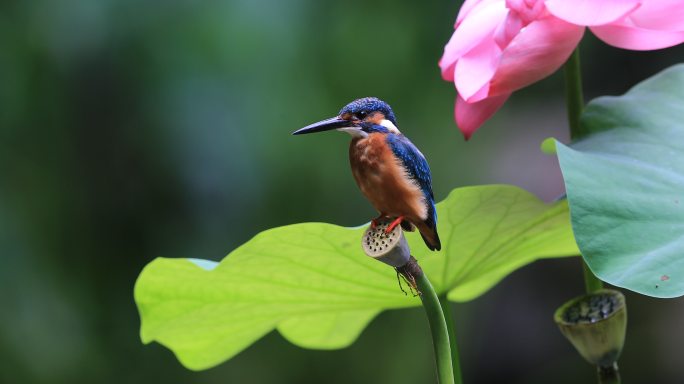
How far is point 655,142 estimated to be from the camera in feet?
1.37

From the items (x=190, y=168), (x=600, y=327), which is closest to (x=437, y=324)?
(x=600, y=327)

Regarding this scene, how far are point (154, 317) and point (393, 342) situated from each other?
3.54 feet

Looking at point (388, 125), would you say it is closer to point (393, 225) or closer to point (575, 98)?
point (393, 225)

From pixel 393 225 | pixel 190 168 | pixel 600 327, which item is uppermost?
pixel 393 225

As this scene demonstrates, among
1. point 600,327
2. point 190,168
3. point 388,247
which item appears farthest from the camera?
point 190,168

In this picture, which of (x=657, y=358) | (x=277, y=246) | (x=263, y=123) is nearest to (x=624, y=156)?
(x=277, y=246)

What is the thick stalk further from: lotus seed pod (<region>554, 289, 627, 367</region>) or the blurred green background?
the blurred green background

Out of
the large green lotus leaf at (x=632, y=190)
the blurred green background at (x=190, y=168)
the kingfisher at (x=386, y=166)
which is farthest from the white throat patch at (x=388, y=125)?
the blurred green background at (x=190, y=168)

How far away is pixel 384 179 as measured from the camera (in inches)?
10.9

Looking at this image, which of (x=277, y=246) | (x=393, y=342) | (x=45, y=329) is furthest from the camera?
(x=393, y=342)

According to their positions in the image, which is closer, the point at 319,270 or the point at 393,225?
the point at 393,225

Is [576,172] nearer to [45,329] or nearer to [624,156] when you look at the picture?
[624,156]

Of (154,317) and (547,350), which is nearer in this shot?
(154,317)

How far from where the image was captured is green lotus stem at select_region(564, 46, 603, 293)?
41 centimetres
